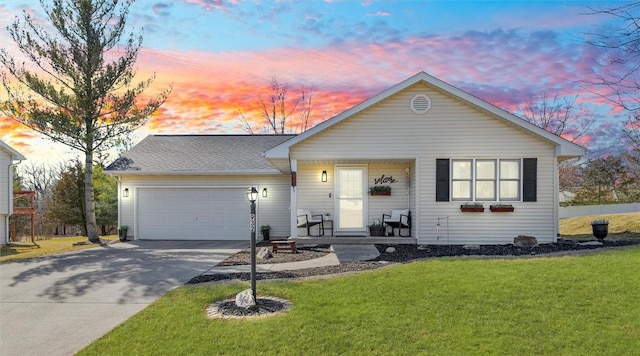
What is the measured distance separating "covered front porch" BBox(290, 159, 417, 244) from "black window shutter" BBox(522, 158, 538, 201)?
10.5ft

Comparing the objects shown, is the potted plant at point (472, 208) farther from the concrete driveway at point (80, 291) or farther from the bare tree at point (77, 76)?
the bare tree at point (77, 76)

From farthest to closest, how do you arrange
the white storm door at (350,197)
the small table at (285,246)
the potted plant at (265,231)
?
the potted plant at (265,231)
the white storm door at (350,197)
the small table at (285,246)

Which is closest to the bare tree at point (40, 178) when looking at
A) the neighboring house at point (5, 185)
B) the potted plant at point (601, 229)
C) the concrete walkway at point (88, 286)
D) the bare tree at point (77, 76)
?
the neighboring house at point (5, 185)

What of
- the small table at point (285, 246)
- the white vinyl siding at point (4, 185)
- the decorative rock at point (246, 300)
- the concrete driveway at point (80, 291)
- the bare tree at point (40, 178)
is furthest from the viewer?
the bare tree at point (40, 178)

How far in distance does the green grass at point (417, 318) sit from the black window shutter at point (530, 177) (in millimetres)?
4892

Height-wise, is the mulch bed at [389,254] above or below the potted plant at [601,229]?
below

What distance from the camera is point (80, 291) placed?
7406 millimetres

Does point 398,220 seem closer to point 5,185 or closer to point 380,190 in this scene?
point 380,190

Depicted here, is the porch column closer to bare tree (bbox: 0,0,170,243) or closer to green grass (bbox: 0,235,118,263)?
green grass (bbox: 0,235,118,263)

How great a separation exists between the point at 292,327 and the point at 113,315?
8.71 feet

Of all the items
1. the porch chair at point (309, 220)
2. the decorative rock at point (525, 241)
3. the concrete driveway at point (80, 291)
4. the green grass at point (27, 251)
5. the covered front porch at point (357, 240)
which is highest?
the porch chair at point (309, 220)

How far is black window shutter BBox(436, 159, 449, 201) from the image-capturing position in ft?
40.2

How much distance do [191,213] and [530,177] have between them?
1164cm

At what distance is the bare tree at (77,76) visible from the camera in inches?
583
